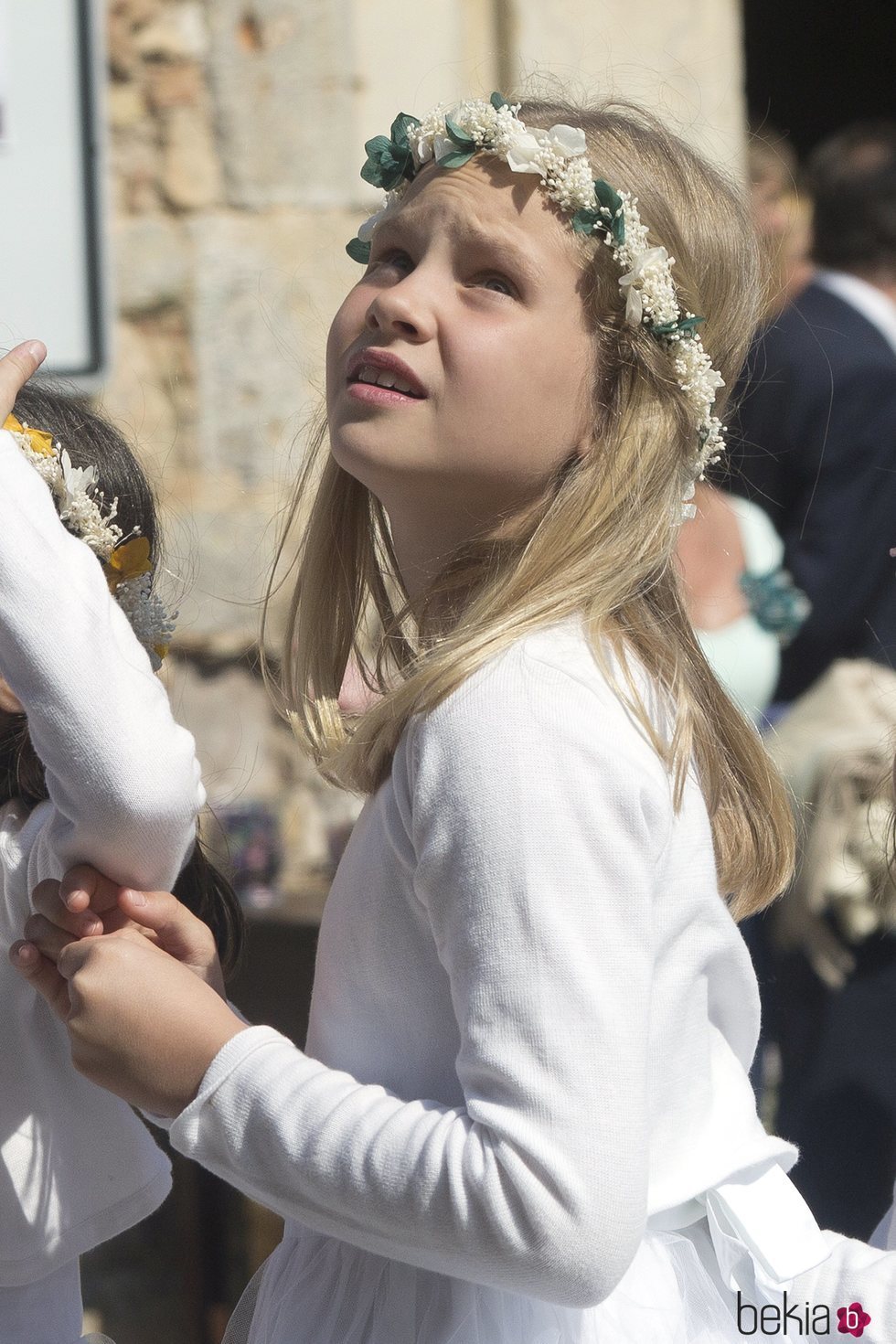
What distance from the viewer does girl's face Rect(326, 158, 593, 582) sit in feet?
4.63

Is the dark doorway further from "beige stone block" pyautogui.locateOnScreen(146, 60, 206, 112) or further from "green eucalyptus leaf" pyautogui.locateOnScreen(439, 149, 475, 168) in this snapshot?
"green eucalyptus leaf" pyautogui.locateOnScreen(439, 149, 475, 168)

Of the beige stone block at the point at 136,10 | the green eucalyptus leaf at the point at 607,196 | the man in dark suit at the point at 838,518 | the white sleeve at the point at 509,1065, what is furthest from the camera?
the beige stone block at the point at 136,10

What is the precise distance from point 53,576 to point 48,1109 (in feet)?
2.10

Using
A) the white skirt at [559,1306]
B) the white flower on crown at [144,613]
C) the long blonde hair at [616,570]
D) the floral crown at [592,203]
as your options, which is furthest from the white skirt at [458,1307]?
the floral crown at [592,203]

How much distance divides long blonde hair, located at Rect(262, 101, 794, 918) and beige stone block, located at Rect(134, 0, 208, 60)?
226 cm

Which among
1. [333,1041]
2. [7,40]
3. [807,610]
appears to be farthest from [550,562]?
[7,40]

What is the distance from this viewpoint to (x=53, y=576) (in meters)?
1.29

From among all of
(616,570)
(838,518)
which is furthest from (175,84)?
(616,570)

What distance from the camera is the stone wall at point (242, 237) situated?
366 cm

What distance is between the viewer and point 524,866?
1.18 metres

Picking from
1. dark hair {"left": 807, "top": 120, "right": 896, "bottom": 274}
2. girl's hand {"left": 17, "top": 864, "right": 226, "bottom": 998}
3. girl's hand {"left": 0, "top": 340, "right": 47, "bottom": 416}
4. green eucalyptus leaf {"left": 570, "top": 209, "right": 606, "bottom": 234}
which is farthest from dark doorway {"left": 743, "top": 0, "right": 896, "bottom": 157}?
girl's hand {"left": 17, "top": 864, "right": 226, "bottom": 998}

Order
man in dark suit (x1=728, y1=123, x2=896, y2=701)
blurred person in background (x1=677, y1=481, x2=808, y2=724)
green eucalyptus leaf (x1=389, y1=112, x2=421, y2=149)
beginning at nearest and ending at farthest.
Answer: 1. green eucalyptus leaf (x1=389, y1=112, x2=421, y2=149)
2. blurred person in background (x1=677, y1=481, x2=808, y2=724)
3. man in dark suit (x1=728, y1=123, x2=896, y2=701)

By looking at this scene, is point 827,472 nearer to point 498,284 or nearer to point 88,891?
point 498,284

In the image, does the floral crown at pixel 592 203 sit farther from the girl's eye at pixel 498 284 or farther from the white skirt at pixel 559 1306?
the white skirt at pixel 559 1306
